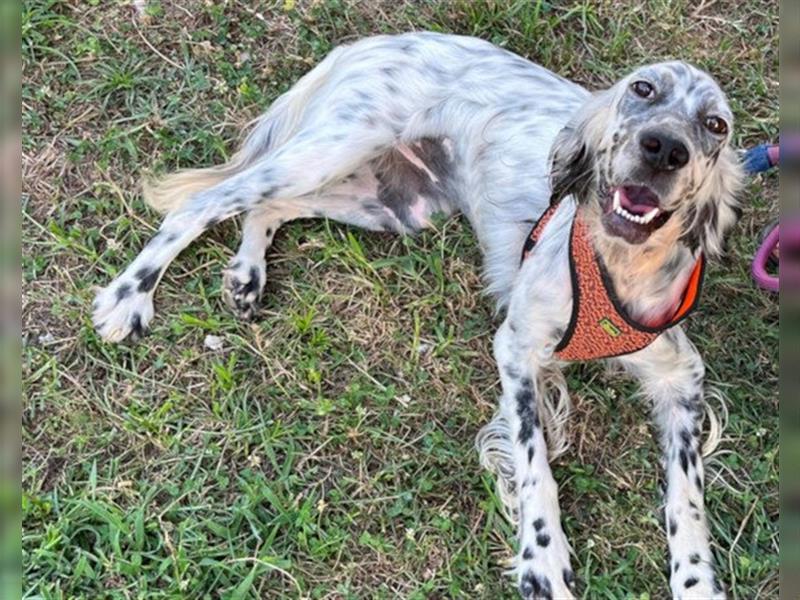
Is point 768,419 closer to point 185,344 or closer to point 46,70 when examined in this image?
point 185,344

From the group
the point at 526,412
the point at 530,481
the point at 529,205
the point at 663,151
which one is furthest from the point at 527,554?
the point at 663,151

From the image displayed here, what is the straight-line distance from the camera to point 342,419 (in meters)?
3.57

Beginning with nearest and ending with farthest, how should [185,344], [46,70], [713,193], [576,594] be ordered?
[713,193], [576,594], [185,344], [46,70]

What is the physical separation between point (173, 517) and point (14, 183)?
102 inches

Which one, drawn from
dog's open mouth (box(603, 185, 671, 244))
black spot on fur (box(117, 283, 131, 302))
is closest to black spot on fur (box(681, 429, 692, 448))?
dog's open mouth (box(603, 185, 671, 244))

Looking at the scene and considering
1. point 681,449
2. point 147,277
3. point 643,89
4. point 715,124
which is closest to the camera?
point 715,124

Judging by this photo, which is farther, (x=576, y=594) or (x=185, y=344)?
(x=185, y=344)

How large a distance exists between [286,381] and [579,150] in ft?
4.59

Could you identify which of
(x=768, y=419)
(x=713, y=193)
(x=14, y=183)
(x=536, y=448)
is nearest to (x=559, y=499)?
(x=536, y=448)

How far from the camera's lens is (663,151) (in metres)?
2.64

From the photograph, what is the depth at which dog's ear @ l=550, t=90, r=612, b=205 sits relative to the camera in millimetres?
3039

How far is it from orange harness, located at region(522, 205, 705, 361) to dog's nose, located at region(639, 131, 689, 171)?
477 mm

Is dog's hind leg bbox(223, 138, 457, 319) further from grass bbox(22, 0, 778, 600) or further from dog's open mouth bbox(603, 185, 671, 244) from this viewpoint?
dog's open mouth bbox(603, 185, 671, 244)

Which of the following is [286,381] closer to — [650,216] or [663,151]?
[650,216]
